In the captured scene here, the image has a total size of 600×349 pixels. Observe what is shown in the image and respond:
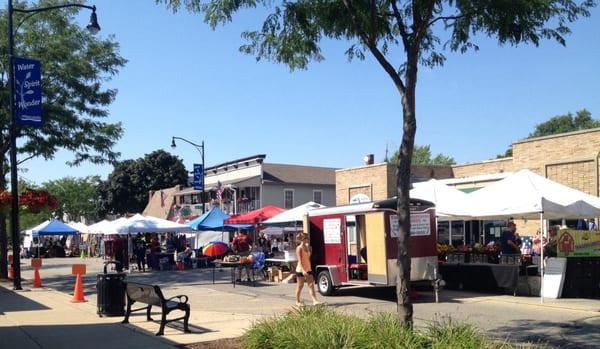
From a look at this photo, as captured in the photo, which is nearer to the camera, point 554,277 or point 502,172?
point 554,277

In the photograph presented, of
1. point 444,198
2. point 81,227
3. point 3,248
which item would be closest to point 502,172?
point 444,198

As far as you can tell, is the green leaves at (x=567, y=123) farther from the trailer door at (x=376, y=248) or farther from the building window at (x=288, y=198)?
the trailer door at (x=376, y=248)

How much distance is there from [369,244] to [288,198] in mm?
35693

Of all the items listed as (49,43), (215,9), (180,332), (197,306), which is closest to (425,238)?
(197,306)

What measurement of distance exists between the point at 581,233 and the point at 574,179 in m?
9.85

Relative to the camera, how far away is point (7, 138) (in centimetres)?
2236

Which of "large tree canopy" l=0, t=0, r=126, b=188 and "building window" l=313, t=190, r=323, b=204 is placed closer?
"large tree canopy" l=0, t=0, r=126, b=188

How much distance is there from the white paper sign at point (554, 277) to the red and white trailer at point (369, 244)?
2659 millimetres

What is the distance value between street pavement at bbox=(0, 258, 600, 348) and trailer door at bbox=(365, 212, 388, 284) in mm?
669

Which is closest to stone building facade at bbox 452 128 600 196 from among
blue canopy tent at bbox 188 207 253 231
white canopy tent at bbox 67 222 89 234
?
blue canopy tent at bbox 188 207 253 231

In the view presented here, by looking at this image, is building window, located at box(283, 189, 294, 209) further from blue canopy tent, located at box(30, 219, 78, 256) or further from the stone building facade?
the stone building facade

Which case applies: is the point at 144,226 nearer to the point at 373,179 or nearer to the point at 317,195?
the point at 373,179

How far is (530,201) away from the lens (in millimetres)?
14406

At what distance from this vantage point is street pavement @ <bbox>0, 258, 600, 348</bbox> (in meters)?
9.71
